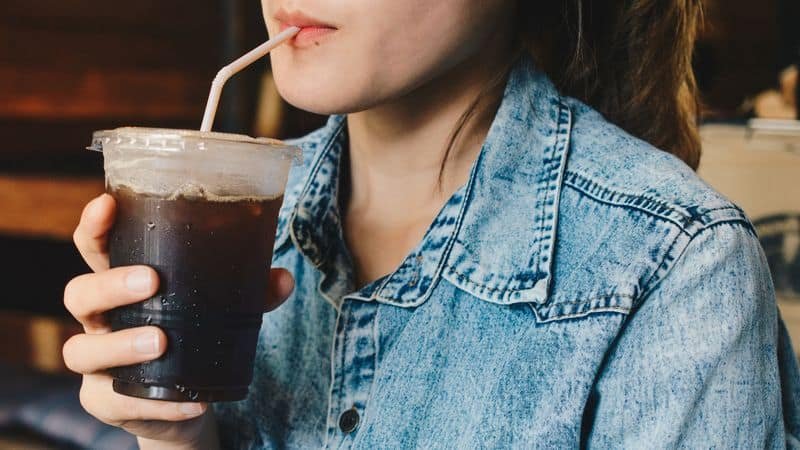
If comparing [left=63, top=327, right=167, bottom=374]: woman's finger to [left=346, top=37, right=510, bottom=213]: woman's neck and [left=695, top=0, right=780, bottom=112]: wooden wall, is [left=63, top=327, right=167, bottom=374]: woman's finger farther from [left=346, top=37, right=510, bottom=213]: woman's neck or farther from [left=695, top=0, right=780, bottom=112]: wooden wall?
[left=695, top=0, right=780, bottom=112]: wooden wall

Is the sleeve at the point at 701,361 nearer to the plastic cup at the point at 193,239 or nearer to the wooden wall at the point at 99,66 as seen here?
the plastic cup at the point at 193,239

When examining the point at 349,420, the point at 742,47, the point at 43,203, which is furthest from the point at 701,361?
the point at 742,47

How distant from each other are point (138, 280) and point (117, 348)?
8cm

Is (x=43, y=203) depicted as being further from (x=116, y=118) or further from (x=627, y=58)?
(x=627, y=58)

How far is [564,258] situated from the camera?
1.04 meters

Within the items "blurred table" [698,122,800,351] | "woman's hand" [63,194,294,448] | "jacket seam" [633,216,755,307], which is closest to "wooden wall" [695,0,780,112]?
"blurred table" [698,122,800,351]

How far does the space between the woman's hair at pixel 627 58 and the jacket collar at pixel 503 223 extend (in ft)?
0.42

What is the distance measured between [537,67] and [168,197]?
1.93 feet

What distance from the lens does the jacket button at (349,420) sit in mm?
1124

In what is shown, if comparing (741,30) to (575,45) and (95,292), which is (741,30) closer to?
(575,45)

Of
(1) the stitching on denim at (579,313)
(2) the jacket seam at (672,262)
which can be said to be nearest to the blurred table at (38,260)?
(1) the stitching on denim at (579,313)

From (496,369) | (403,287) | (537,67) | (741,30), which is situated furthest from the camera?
(741,30)

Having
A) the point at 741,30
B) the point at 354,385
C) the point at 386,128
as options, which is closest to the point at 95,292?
the point at 354,385

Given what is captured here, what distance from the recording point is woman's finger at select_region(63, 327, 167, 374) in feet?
2.97
